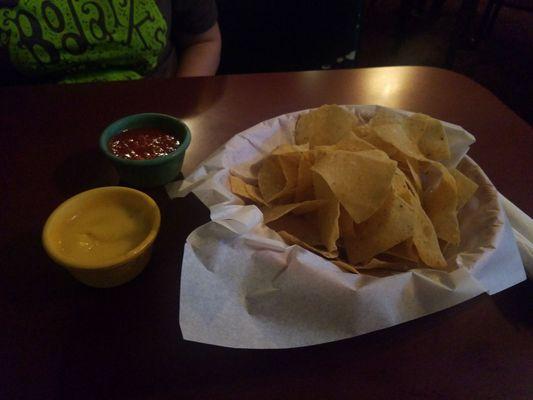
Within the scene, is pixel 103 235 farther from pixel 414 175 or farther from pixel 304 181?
pixel 414 175

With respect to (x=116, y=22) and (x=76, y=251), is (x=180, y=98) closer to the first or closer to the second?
(x=116, y=22)

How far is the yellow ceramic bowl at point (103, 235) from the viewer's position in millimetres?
577

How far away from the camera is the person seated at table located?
1.04m

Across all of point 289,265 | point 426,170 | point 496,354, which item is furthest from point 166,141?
point 496,354

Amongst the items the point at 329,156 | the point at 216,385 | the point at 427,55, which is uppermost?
the point at 329,156

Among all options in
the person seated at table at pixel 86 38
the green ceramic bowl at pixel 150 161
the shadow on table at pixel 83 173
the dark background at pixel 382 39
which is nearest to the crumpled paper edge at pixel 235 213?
the green ceramic bowl at pixel 150 161

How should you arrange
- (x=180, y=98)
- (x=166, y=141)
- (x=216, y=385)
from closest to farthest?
(x=216, y=385) → (x=166, y=141) → (x=180, y=98)

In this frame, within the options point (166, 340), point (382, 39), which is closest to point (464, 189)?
point (166, 340)

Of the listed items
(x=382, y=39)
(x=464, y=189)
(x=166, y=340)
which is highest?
(x=464, y=189)

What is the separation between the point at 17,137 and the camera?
920 millimetres

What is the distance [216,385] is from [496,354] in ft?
1.27

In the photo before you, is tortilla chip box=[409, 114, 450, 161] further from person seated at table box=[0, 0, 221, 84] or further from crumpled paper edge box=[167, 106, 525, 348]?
person seated at table box=[0, 0, 221, 84]

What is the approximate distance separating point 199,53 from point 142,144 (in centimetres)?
68

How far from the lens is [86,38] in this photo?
1104mm
